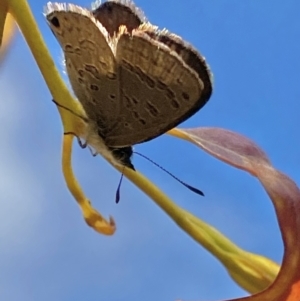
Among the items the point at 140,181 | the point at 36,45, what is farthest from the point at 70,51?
the point at 140,181

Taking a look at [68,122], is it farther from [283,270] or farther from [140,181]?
[283,270]

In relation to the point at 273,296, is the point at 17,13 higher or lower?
higher

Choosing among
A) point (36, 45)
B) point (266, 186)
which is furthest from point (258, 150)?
point (36, 45)

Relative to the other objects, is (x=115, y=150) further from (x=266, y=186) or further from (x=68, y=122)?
(x=266, y=186)

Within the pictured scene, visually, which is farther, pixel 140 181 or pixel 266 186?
pixel 140 181

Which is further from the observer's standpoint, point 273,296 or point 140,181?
point 140,181

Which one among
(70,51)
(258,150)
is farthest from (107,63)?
(258,150)

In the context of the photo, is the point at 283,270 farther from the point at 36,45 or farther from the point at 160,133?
the point at 36,45

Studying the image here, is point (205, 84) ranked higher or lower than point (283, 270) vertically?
higher
